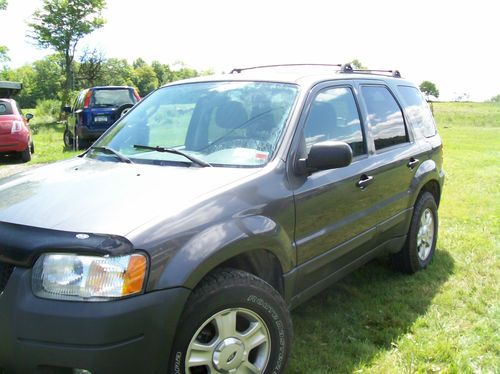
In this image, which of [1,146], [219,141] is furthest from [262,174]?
[1,146]

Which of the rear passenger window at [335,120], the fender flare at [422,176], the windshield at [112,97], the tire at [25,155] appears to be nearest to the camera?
the rear passenger window at [335,120]

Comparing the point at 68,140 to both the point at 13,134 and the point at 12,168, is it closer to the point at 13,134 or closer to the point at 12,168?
the point at 13,134

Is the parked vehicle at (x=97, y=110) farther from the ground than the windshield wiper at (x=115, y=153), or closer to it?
closer to it

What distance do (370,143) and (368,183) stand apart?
357mm

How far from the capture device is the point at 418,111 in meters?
4.77

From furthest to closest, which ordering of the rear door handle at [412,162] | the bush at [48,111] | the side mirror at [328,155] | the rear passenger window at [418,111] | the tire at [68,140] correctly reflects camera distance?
the bush at [48,111] → the tire at [68,140] → the rear passenger window at [418,111] → the rear door handle at [412,162] → the side mirror at [328,155]

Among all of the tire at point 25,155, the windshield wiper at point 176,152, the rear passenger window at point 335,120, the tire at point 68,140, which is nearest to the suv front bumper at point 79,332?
the windshield wiper at point 176,152

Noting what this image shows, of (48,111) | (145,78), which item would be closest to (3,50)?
(48,111)

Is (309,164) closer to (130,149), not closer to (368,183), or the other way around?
(368,183)

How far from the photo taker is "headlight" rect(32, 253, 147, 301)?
200cm

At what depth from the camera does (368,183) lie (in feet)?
11.6

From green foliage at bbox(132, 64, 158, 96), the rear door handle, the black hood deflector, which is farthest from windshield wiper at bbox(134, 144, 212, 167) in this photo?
green foliage at bbox(132, 64, 158, 96)

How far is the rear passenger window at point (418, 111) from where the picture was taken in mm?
4578

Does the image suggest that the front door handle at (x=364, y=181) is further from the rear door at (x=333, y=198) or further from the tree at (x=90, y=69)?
the tree at (x=90, y=69)
